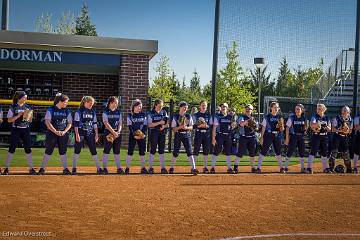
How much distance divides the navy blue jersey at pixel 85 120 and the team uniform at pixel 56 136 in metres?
0.23

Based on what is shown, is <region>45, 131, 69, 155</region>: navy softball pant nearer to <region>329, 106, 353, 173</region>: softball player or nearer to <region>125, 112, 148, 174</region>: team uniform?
<region>125, 112, 148, 174</region>: team uniform

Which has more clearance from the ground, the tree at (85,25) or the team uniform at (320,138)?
the tree at (85,25)

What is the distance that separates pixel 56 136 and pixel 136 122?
86.8 inches

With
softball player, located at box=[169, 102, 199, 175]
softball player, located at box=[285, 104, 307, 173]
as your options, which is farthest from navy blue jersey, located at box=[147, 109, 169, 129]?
softball player, located at box=[285, 104, 307, 173]

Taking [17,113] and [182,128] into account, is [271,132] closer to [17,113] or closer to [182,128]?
[182,128]

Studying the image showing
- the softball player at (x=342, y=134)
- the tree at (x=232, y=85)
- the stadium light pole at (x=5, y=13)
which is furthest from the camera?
the tree at (x=232, y=85)

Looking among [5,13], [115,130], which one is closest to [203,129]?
[115,130]

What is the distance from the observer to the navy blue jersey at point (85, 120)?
37.0 ft

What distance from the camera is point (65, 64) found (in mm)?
19359

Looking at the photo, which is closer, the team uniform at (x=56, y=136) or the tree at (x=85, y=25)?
the team uniform at (x=56, y=136)

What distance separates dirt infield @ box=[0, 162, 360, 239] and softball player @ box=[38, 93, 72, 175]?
2.80 feet

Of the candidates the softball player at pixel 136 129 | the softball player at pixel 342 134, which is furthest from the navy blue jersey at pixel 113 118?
the softball player at pixel 342 134

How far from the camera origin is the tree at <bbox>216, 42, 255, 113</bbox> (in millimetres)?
38341

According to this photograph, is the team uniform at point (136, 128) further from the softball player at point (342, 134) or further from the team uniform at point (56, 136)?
the softball player at point (342, 134)
